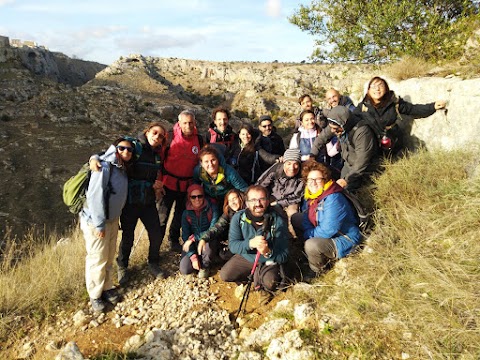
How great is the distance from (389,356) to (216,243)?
252cm

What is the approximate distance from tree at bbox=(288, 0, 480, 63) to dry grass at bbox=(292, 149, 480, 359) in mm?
3047

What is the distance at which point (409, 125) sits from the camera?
5.08 m

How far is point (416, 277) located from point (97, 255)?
3.36 metres

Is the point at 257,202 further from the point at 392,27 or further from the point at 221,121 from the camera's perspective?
the point at 392,27

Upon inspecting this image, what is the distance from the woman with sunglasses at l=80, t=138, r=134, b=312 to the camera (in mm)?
3514

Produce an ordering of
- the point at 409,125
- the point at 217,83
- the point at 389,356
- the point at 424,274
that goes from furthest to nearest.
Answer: the point at 217,83
the point at 409,125
the point at 424,274
the point at 389,356

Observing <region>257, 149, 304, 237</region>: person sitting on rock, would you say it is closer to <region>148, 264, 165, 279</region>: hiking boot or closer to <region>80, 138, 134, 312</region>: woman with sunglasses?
<region>148, 264, 165, 279</region>: hiking boot

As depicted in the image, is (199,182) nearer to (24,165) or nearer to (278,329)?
(278,329)

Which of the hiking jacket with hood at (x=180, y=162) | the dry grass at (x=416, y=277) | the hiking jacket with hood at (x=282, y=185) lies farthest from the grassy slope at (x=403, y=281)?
the hiking jacket with hood at (x=180, y=162)

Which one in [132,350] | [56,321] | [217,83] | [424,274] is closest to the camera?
[424,274]

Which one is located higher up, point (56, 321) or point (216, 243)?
point (216, 243)

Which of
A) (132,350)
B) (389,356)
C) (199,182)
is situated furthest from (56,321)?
(389,356)

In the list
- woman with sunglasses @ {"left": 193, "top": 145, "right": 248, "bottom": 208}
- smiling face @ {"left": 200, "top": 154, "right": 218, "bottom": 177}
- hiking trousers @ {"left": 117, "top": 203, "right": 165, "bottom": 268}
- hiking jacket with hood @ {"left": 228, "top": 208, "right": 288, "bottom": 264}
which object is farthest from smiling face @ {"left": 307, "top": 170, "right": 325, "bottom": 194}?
hiking trousers @ {"left": 117, "top": 203, "right": 165, "bottom": 268}

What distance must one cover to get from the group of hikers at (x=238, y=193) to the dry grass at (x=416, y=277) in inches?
16.2
